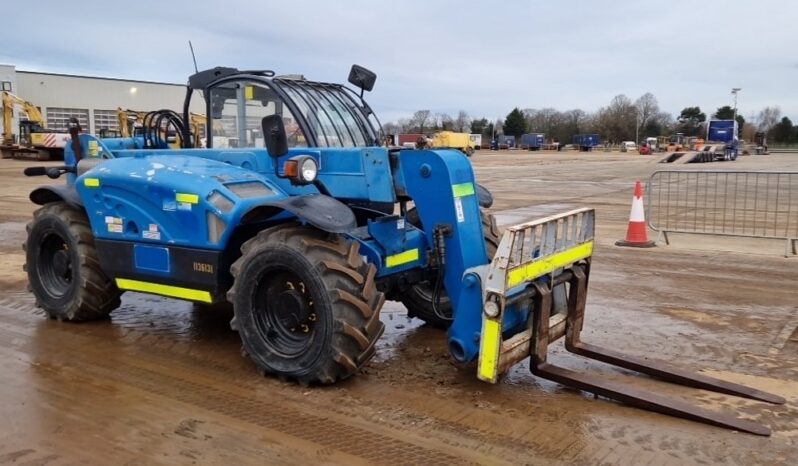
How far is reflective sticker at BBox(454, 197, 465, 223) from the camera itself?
461 cm

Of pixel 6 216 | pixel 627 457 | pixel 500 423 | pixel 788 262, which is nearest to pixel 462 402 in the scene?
pixel 500 423

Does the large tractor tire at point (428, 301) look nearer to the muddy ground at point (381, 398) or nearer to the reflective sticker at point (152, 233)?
the muddy ground at point (381, 398)

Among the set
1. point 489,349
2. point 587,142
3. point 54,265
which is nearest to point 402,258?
point 489,349

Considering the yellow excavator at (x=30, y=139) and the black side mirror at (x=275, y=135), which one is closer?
the black side mirror at (x=275, y=135)

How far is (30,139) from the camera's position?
3953 cm

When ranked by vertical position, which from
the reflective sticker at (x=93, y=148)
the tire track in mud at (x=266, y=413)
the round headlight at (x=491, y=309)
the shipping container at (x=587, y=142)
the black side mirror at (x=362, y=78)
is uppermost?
the shipping container at (x=587, y=142)

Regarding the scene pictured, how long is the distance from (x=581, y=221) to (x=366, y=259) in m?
1.54

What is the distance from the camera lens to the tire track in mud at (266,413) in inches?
144

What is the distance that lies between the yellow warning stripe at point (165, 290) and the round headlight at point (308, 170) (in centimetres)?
118

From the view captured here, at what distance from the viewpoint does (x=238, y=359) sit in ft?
17.0

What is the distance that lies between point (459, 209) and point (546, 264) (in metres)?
0.67

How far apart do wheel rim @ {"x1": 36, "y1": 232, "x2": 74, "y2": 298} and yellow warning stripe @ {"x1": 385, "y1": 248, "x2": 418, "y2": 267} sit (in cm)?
317

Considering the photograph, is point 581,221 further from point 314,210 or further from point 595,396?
point 314,210

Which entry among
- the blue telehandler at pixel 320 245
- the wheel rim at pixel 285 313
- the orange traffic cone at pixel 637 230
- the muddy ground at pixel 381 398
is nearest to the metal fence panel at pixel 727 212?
the orange traffic cone at pixel 637 230
